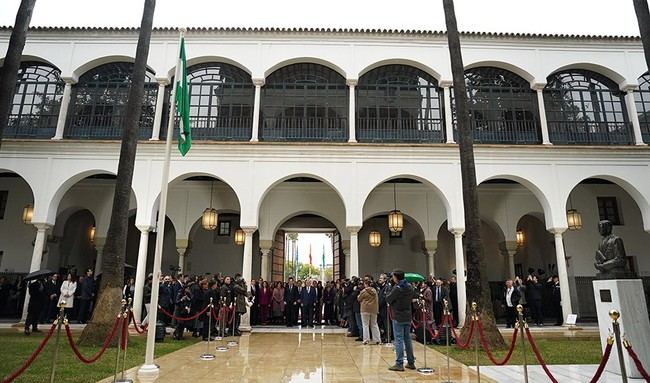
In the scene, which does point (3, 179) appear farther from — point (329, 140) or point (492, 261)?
point (492, 261)

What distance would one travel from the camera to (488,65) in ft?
55.4

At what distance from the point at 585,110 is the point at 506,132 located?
330 cm

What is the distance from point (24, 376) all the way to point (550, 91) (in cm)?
1806

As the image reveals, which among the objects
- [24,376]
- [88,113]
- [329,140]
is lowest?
[24,376]

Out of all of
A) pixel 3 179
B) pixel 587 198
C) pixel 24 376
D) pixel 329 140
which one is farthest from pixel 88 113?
pixel 587 198

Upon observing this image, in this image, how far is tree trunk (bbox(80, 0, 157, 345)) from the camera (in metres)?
9.91

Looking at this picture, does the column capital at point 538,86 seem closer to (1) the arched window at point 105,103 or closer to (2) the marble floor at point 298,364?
(2) the marble floor at point 298,364

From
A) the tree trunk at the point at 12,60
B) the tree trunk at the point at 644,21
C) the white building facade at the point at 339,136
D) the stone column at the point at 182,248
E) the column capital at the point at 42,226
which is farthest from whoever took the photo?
the stone column at the point at 182,248

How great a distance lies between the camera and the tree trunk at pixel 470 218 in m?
10.2

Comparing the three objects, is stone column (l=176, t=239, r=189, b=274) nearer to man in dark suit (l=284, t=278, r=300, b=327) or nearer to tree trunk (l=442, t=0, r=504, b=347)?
man in dark suit (l=284, t=278, r=300, b=327)

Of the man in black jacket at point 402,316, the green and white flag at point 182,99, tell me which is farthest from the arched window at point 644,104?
the green and white flag at point 182,99

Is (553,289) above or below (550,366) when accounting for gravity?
above

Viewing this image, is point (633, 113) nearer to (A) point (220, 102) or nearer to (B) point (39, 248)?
(A) point (220, 102)

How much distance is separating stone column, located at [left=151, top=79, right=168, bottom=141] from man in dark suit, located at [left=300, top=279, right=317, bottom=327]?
7.46 m
